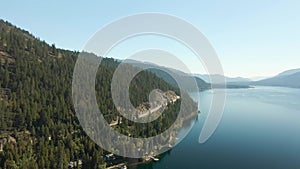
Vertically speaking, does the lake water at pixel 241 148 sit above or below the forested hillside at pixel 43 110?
below

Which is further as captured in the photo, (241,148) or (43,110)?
(241,148)

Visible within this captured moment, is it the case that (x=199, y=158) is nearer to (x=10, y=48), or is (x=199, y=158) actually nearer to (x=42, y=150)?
(x=42, y=150)

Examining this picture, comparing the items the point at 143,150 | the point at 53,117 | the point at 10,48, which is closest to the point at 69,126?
the point at 53,117

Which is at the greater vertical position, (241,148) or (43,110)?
(43,110)

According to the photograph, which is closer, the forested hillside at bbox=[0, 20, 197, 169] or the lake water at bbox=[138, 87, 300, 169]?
the forested hillside at bbox=[0, 20, 197, 169]

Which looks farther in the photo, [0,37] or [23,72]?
[0,37]

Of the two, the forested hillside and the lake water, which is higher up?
the forested hillside

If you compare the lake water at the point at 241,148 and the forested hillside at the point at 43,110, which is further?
the lake water at the point at 241,148

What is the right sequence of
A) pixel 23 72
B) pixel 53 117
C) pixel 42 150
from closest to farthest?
pixel 42 150 → pixel 53 117 → pixel 23 72
